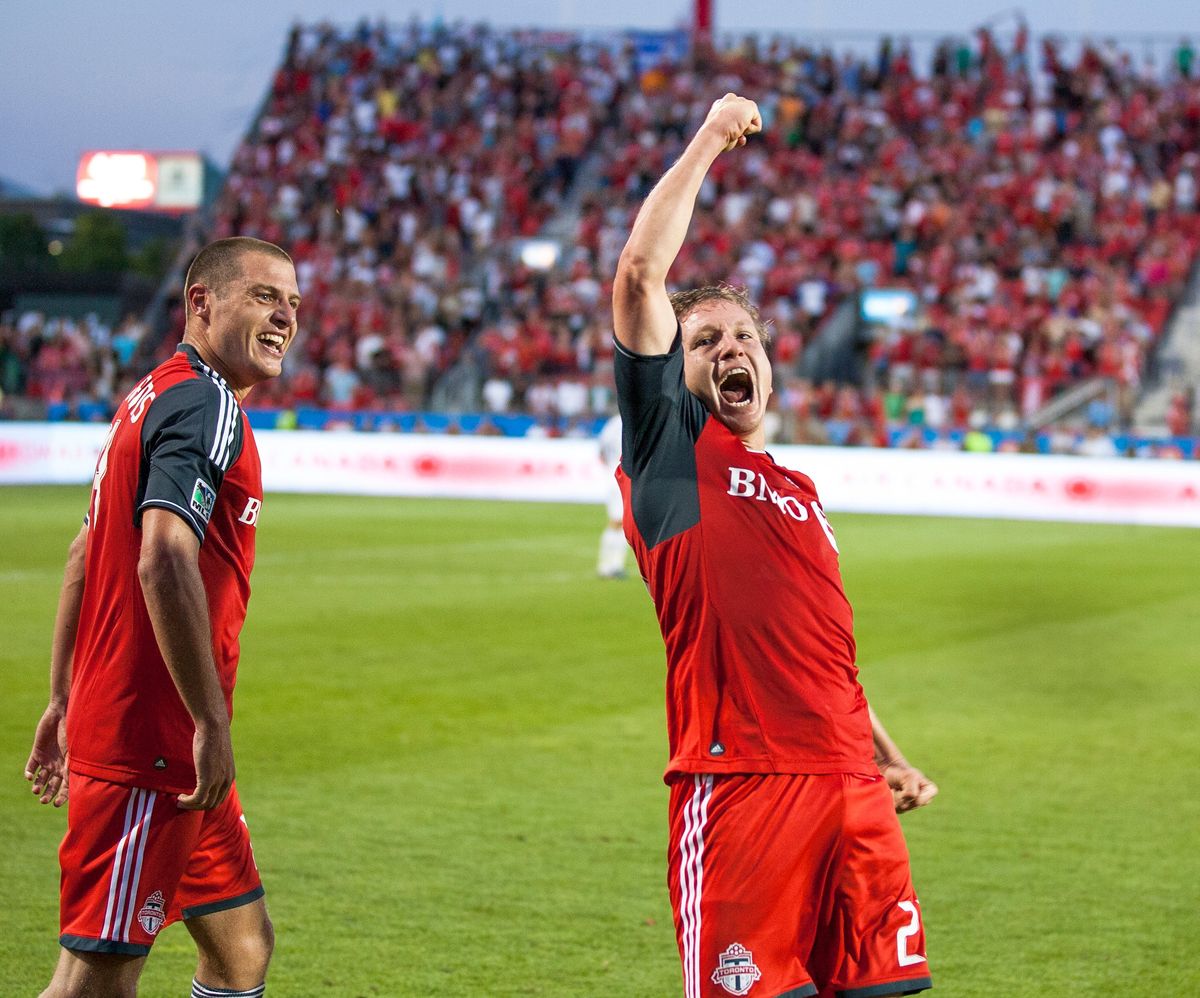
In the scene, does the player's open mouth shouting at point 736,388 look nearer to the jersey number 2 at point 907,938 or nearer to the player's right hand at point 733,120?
the player's right hand at point 733,120

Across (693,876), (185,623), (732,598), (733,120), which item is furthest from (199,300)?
(693,876)

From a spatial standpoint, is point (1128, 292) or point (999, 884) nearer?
point (999, 884)

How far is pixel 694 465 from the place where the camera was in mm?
3305

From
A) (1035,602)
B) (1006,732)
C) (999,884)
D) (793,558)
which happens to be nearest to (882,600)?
(1035,602)

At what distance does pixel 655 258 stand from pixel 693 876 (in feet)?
3.96

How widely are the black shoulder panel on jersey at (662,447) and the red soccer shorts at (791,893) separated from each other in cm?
53

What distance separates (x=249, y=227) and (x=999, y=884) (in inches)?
1178

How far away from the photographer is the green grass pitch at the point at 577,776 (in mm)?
5387

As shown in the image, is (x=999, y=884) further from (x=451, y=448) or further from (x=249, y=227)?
(x=249, y=227)

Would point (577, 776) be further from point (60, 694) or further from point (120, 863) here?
point (120, 863)

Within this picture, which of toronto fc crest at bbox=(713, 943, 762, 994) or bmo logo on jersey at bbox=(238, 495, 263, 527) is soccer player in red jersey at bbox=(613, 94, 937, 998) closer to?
toronto fc crest at bbox=(713, 943, 762, 994)

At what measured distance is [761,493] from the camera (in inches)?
131

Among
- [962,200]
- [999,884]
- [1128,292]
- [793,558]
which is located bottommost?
[999,884]

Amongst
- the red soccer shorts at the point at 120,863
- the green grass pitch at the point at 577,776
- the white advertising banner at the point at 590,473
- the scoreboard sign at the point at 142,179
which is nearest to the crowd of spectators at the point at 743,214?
the white advertising banner at the point at 590,473
